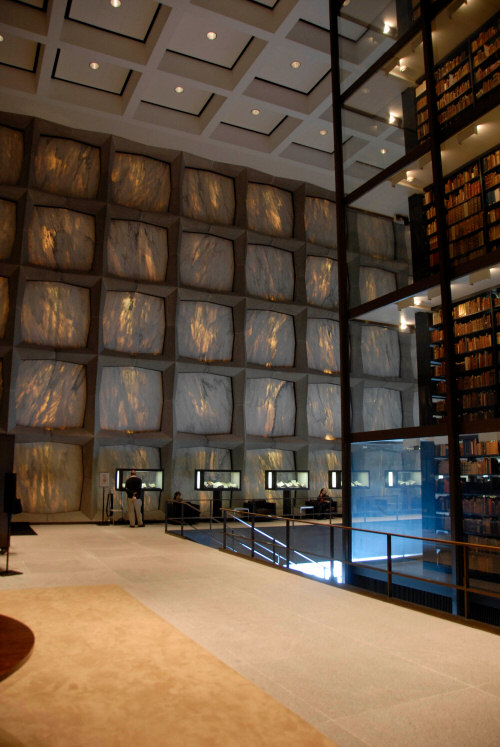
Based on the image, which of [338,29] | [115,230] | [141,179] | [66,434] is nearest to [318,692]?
[338,29]

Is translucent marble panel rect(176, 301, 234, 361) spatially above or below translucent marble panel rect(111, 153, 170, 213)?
below

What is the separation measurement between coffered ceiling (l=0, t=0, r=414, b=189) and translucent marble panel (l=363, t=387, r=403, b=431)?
5254 mm

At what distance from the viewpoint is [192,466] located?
19531 mm

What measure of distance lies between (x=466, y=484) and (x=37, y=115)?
1680cm

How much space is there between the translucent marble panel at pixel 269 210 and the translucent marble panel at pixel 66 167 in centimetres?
555

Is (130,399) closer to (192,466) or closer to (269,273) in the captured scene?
(192,466)

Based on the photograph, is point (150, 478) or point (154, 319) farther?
point (154, 319)

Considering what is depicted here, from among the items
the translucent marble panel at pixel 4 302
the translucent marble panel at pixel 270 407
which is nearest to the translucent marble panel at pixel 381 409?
the translucent marble panel at pixel 270 407

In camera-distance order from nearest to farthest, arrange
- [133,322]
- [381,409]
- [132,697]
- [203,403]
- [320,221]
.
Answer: [132,697]
[381,409]
[133,322]
[203,403]
[320,221]

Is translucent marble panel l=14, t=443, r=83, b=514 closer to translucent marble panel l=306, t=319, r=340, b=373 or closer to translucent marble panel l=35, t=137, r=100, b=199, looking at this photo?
translucent marble panel l=35, t=137, r=100, b=199

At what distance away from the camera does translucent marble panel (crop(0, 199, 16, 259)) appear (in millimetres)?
17922

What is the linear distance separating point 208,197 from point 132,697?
1906cm

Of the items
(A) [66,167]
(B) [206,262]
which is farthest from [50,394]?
(A) [66,167]

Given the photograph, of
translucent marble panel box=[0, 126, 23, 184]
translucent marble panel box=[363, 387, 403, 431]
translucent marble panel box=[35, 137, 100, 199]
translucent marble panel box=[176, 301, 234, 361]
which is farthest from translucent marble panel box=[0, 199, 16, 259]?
translucent marble panel box=[363, 387, 403, 431]
